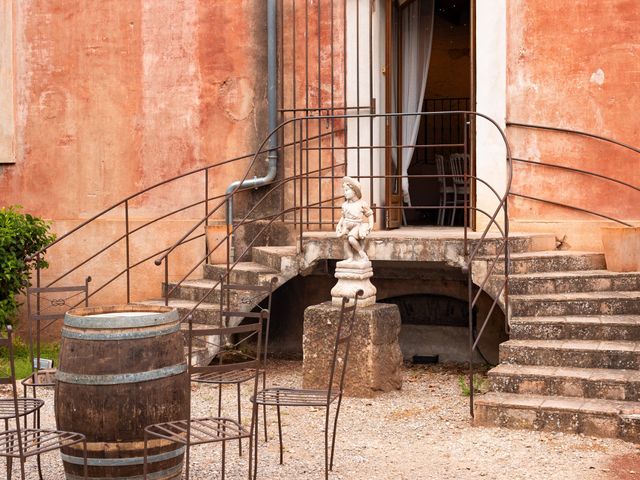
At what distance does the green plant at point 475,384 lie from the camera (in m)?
7.89

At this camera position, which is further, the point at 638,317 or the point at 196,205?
the point at 196,205

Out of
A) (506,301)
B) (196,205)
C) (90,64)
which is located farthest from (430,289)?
(90,64)

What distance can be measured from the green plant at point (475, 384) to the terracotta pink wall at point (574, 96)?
163 centimetres

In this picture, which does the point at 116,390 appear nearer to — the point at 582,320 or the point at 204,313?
the point at 204,313

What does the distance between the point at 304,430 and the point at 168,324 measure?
2.07 metres

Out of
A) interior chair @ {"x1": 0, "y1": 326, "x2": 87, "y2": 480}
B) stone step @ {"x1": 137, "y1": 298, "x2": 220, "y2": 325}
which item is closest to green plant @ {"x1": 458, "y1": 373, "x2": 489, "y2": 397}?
stone step @ {"x1": 137, "y1": 298, "x2": 220, "y2": 325}

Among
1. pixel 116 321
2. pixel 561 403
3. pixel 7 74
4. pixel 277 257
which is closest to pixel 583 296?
pixel 561 403

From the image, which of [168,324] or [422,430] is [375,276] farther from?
[168,324]

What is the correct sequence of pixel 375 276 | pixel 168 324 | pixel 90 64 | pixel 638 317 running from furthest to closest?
pixel 90 64 < pixel 375 276 < pixel 638 317 < pixel 168 324

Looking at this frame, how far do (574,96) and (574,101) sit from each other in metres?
0.05

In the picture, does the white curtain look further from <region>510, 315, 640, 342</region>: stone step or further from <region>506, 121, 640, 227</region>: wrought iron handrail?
<region>510, 315, 640, 342</region>: stone step

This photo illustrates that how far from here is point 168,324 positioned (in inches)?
202

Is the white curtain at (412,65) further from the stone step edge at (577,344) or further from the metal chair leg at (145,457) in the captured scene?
the metal chair leg at (145,457)

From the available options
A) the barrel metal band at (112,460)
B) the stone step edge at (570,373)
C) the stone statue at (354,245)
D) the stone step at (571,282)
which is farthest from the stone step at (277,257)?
the barrel metal band at (112,460)
